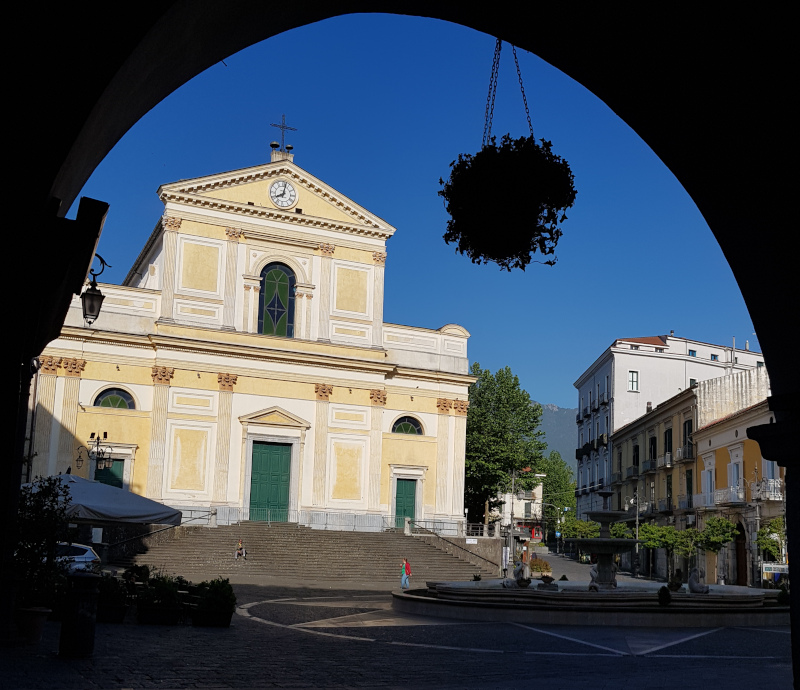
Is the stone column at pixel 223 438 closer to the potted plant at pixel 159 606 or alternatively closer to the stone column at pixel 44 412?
the stone column at pixel 44 412

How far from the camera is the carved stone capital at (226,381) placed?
37.6 meters

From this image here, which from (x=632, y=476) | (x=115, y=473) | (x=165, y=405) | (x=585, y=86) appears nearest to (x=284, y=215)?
(x=165, y=405)

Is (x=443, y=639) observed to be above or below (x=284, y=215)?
below

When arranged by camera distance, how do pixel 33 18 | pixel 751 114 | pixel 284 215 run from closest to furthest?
pixel 33 18 < pixel 751 114 < pixel 284 215

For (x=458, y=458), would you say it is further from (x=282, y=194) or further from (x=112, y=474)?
(x=112, y=474)

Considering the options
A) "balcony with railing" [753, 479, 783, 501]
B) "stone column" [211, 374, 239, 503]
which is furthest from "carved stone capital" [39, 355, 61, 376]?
"balcony with railing" [753, 479, 783, 501]

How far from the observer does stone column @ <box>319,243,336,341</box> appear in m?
39.6

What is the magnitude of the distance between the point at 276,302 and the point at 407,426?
326 inches

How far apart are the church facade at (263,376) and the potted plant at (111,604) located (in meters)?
20.0

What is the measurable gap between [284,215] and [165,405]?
987cm

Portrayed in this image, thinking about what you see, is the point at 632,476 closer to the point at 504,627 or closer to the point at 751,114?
the point at 504,627

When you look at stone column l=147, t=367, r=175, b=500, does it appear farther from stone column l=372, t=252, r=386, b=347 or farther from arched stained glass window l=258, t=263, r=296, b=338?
stone column l=372, t=252, r=386, b=347

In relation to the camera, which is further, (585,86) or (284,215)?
(284,215)

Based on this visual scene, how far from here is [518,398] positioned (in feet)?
186
